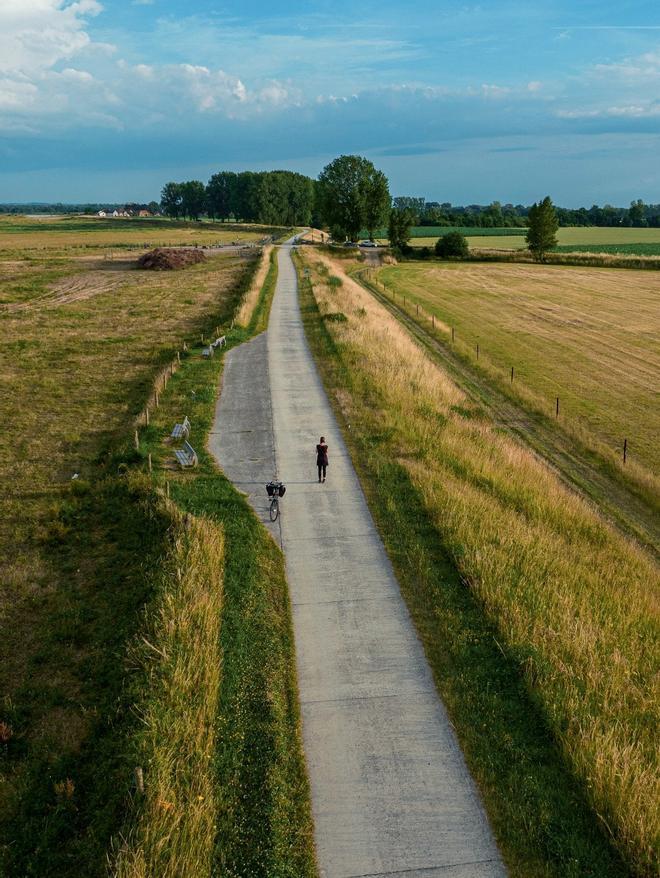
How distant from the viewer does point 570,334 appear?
141 ft

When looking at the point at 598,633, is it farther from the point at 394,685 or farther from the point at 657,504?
the point at 657,504

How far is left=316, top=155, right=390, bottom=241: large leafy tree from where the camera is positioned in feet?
319

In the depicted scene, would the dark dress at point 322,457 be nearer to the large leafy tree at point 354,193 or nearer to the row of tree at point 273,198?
the large leafy tree at point 354,193

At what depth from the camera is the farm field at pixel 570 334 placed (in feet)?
87.0

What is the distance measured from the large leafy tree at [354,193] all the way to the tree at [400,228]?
6.28ft

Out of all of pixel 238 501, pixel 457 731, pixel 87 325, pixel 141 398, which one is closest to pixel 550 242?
pixel 87 325

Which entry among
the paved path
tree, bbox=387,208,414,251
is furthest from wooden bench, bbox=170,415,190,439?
→ tree, bbox=387,208,414,251

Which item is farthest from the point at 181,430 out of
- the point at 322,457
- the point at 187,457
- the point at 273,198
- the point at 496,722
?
the point at 273,198

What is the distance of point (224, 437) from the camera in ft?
69.1

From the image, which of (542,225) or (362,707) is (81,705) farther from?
(542,225)

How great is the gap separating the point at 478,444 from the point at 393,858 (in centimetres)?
1465

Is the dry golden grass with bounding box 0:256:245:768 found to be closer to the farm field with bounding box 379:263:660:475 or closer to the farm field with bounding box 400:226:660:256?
the farm field with bounding box 379:263:660:475

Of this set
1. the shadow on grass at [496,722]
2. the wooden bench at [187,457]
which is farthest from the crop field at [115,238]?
the shadow on grass at [496,722]

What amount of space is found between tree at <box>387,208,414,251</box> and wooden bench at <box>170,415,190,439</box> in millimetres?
84260
